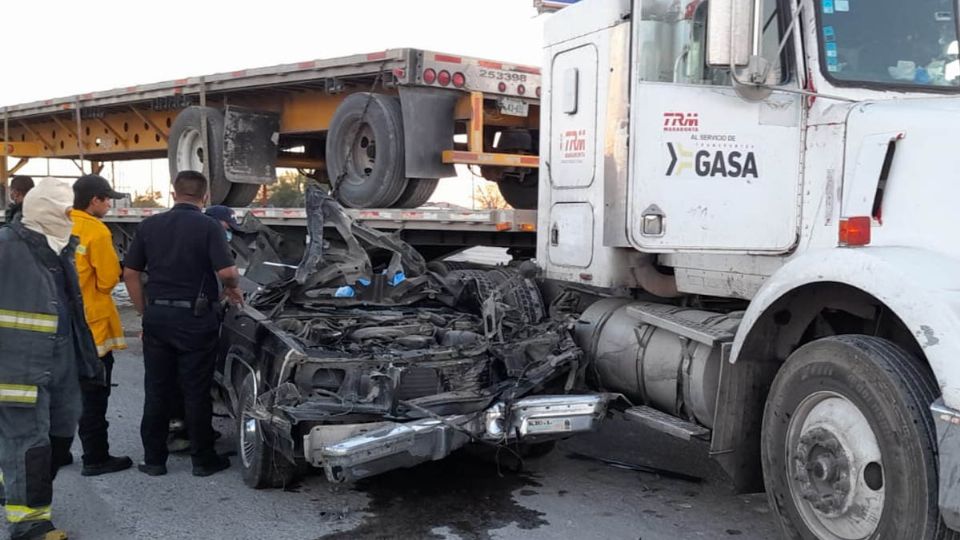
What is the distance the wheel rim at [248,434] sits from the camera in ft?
15.8

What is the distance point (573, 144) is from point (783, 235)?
4.44ft

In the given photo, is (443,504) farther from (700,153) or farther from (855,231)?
(855,231)

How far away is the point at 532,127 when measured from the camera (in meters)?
8.00

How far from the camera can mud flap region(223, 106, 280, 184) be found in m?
9.35

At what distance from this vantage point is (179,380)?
5.24 metres

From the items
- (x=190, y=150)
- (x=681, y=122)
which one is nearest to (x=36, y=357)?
(x=681, y=122)

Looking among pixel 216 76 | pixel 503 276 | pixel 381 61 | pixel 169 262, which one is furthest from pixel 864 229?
pixel 216 76

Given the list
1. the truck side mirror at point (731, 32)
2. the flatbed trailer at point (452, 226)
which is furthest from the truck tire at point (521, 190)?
the truck side mirror at point (731, 32)

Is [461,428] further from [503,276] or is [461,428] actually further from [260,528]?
[503,276]

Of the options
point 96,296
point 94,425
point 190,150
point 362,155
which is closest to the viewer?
point 94,425

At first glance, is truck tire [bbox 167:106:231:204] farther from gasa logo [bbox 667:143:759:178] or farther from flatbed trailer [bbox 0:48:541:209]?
gasa logo [bbox 667:143:759:178]

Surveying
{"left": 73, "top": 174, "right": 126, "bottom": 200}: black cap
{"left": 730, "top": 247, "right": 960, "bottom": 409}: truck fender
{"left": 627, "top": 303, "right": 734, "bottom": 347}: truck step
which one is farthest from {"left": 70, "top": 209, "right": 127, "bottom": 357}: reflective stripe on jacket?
{"left": 730, "top": 247, "right": 960, "bottom": 409}: truck fender

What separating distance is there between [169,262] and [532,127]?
384 cm

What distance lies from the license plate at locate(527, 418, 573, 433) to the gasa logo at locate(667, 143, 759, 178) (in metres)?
1.31
